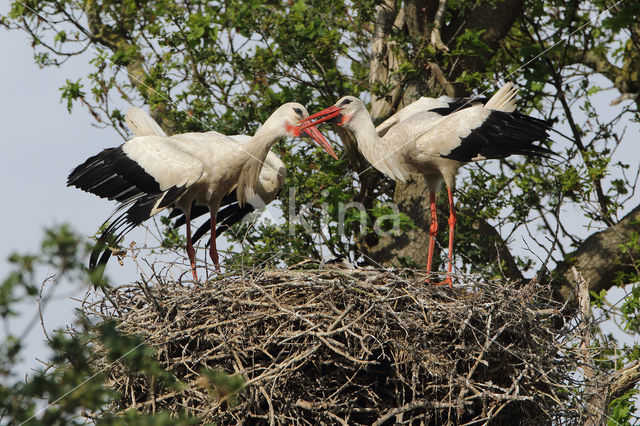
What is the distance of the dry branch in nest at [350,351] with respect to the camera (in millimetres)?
4977

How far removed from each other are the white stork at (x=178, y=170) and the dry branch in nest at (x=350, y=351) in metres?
1.09

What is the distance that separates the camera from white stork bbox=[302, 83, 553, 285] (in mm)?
6988

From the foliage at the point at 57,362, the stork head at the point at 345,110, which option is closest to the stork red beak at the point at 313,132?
the stork head at the point at 345,110

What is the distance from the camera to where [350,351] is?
4973 millimetres

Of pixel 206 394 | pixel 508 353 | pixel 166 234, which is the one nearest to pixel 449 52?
pixel 166 234

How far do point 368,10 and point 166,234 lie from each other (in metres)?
2.85

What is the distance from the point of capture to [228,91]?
869 cm

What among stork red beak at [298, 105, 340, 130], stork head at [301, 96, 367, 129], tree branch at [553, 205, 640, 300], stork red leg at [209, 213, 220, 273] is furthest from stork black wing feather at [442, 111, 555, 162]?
stork red leg at [209, 213, 220, 273]

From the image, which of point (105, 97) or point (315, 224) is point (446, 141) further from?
→ point (105, 97)

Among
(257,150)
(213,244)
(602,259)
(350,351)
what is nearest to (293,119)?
(257,150)

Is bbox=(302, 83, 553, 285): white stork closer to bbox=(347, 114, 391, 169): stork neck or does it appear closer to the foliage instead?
bbox=(347, 114, 391, 169): stork neck

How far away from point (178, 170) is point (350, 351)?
222 centimetres

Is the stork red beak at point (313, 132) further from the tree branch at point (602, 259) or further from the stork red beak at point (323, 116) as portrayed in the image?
the tree branch at point (602, 259)

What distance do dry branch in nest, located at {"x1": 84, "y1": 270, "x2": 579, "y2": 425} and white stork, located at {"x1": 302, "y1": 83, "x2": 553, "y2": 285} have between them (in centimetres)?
167
